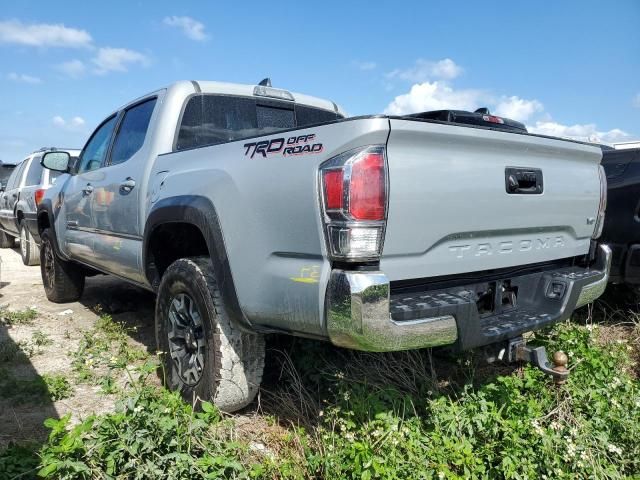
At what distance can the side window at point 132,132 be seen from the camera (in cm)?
372

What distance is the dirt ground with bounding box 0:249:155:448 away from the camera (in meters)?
2.98

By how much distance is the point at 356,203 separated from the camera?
1.93 metres

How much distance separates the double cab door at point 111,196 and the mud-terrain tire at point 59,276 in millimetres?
701

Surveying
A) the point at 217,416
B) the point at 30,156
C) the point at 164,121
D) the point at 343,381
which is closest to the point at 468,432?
the point at 343,381

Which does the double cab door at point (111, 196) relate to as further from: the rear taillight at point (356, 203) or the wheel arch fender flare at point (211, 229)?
the rear taillight at point (356, 203)

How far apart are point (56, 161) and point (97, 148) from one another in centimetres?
61

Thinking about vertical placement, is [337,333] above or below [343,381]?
above

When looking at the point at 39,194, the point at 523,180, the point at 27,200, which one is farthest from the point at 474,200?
the point at 27,200

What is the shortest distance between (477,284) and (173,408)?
162cm

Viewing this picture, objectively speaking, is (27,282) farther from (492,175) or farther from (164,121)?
(492,175)

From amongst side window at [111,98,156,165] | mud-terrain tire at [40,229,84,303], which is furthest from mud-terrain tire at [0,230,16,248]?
side window at [111,98,156,165]

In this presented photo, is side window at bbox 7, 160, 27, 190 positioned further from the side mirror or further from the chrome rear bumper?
the chrome rear bumper

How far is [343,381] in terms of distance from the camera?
273 cm

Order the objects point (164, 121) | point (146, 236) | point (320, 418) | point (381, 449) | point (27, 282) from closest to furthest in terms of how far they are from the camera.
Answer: point (381, 449) < point (320, 418) < point (146, 236) < point (164, 121) < point (27, 282)
